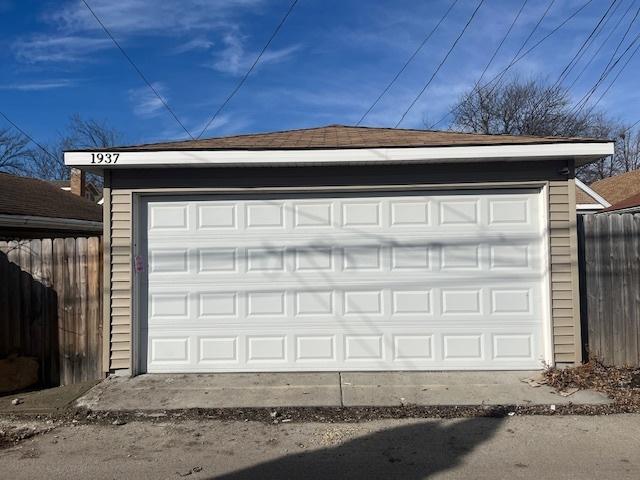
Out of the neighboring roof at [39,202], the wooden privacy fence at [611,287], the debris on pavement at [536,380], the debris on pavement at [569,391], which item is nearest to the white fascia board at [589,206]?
the wooden privacy fence at [611,287]

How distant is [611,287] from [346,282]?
331 cm

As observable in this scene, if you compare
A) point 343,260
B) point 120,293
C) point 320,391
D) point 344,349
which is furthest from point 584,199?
point 120,293

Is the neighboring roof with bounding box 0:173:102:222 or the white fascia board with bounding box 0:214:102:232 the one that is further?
the neighboring roof with bounding box 0:173:102:222

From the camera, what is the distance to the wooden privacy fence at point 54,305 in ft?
21.7

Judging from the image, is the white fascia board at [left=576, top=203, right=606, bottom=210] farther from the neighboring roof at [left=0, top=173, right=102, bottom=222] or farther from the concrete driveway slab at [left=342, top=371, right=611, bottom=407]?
the neighboring roof at [left=0, top=173, right=102, bottom=222]

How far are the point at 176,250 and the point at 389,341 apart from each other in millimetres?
2969

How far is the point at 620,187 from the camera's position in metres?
21.7

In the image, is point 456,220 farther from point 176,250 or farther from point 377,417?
point 176,250

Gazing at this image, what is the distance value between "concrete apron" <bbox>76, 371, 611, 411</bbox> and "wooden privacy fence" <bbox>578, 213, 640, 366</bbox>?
1.00 meters

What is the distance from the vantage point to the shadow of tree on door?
4.07 metres

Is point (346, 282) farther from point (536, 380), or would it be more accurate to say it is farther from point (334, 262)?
point (536, 380)

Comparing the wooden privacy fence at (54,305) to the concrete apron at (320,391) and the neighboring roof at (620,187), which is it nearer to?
the concrete apron at (320,391)

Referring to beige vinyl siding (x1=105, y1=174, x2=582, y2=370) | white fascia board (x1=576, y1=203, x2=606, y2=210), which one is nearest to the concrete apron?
beige vinyl siding (x1=105, y1=174, x2=582, y2=370)

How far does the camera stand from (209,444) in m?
4.71
